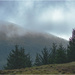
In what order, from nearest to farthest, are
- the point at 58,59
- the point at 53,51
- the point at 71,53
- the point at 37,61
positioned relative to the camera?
the point at 58,59
the point at 71,53
the point at 53,51
the point at 37,61

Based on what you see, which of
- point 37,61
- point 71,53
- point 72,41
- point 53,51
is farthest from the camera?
point 37,61

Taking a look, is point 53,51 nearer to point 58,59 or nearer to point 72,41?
point 72,41

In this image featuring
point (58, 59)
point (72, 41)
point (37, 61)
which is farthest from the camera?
point (37, 61)

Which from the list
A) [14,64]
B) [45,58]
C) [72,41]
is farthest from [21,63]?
[72,41]

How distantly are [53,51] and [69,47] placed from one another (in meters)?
19.8

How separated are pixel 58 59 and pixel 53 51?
2680 cm

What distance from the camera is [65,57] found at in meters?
62.6

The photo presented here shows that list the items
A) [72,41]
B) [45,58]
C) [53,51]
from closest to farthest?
1. [72,41]
2. [45,58]
3. [53,51]

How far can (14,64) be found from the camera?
74.1 metres

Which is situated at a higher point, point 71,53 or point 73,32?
point 73,32

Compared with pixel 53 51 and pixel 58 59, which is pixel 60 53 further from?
pixel 53 51

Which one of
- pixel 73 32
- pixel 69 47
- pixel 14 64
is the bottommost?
pixel 14 64

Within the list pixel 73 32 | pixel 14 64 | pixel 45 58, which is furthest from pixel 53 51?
pixel 14 64

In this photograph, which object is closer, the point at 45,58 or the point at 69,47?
the point at 69,47
